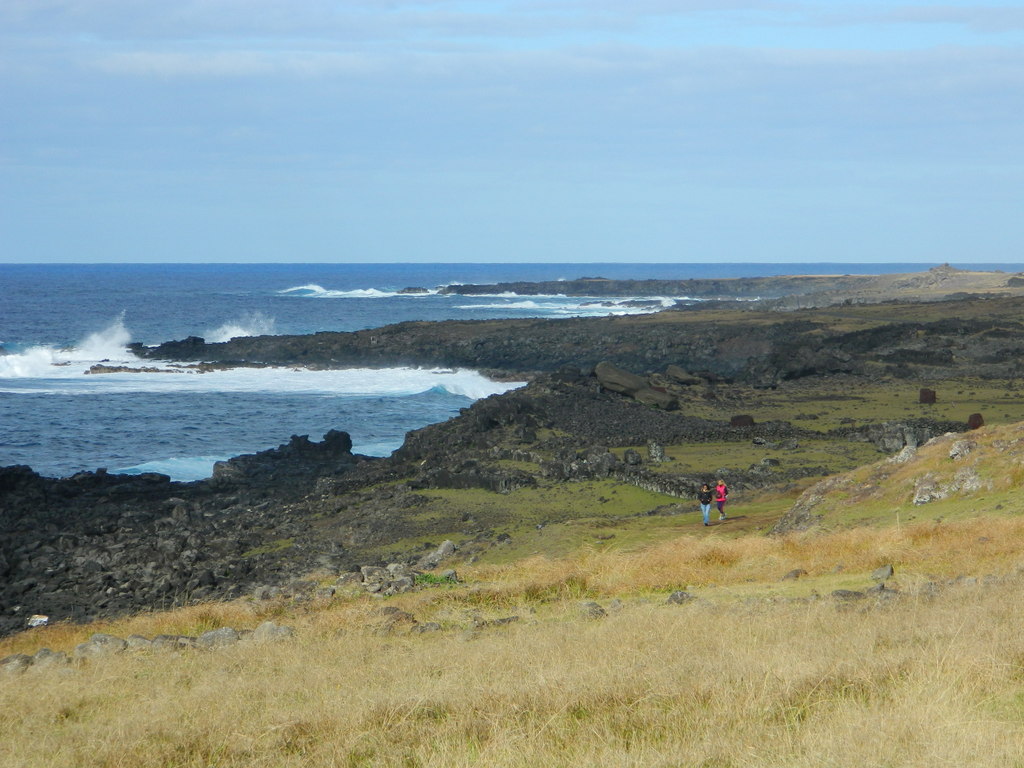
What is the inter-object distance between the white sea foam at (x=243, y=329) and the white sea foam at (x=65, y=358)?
10249 millimetres

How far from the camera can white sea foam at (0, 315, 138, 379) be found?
64.9 m

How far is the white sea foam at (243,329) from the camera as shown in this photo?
Result: 9425 cm

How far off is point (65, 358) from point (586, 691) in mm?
73314

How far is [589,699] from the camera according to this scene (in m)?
6.95

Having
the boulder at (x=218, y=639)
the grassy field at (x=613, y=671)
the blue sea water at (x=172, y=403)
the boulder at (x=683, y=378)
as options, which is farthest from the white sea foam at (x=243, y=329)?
the boulder at (x=218, y=639)

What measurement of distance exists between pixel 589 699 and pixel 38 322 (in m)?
107

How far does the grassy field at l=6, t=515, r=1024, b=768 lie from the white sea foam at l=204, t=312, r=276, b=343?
271ft

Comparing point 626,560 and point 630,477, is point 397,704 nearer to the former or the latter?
point 626,560

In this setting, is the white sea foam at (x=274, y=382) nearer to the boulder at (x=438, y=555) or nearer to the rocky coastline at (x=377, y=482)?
the rocky coastline at (x=377, y=482)

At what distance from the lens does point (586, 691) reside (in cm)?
704

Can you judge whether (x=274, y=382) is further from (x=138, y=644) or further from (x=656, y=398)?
(x=138, y=644)

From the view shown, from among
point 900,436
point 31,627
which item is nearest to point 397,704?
point 31,627

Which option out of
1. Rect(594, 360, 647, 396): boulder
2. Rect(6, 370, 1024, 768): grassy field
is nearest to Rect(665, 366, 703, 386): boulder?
Rect(594, 360, 647, 396): boulder

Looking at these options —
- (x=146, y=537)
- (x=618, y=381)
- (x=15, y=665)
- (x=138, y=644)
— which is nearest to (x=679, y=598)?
(x=138, y=644)
